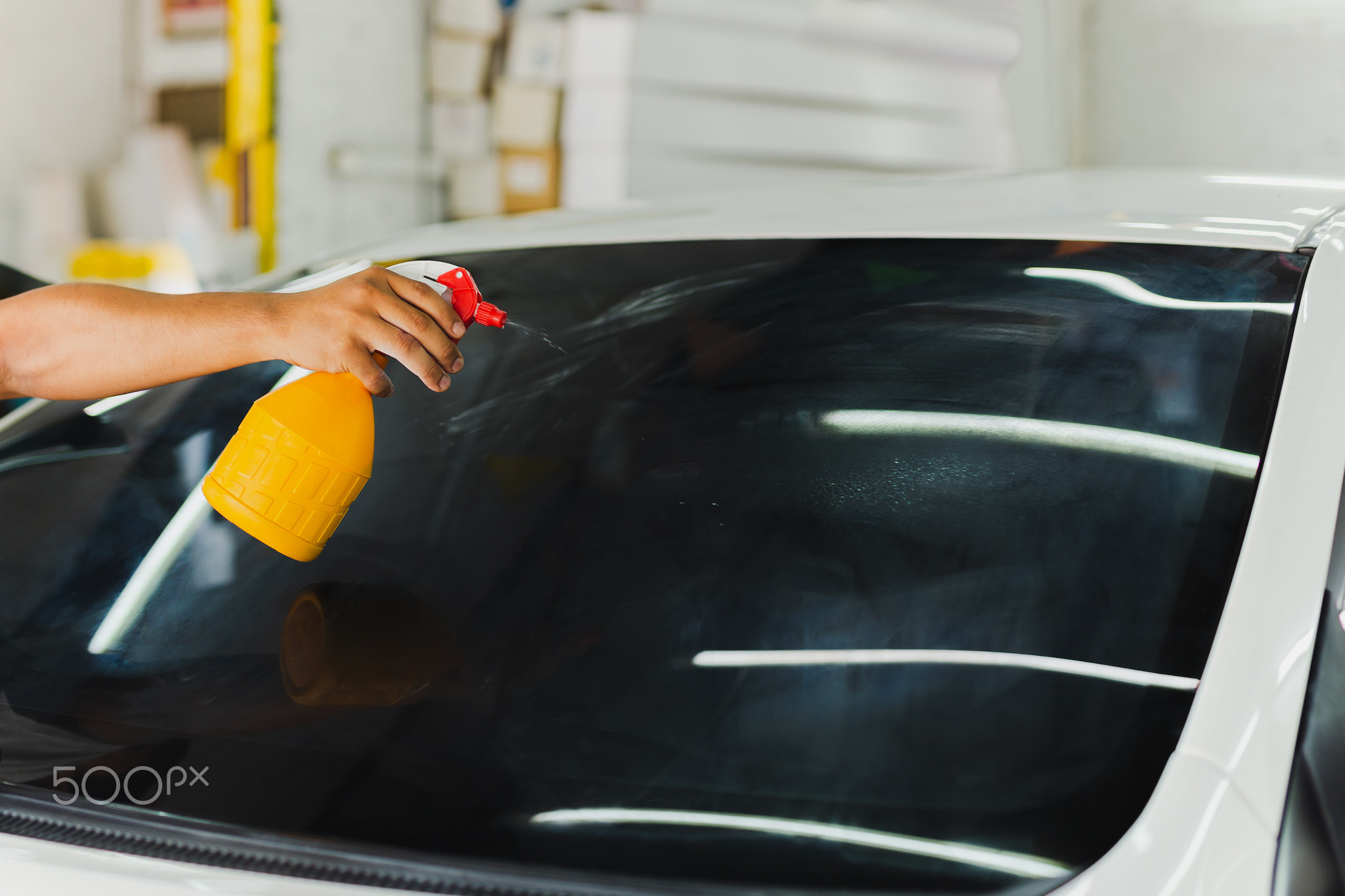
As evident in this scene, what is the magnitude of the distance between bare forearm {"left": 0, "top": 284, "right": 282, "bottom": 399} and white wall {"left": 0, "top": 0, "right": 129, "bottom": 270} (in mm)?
3222

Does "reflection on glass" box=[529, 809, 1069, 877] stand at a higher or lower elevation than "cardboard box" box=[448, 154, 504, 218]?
lower

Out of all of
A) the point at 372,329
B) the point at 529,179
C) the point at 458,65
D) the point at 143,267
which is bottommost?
the point at 143,267

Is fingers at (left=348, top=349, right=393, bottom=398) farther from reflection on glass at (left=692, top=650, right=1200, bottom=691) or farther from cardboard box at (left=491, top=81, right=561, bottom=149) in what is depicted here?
cardboard box at (left=491, top=81, right=561, bottom=149)

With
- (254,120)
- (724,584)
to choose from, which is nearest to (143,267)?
(254,120)

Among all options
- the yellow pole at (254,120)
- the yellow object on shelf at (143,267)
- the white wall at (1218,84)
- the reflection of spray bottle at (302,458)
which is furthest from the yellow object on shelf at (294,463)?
the white wall at (1218,84)

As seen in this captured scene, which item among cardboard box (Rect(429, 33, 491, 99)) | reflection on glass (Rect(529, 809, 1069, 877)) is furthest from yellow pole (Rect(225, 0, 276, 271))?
reflection on glass (Rect(529, 809, 1069, 877))

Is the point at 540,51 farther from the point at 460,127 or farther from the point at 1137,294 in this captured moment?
the point at 1137,294

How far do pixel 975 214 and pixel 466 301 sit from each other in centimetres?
52

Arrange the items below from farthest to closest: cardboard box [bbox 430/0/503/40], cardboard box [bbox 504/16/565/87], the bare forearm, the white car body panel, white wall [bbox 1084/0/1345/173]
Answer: white wall [bbox 1084/0/1345/173], cardboard box [bbox 430/0/503/40], cardboard box [bbox 504/16/565/87], the bare forearm, the white car body panel

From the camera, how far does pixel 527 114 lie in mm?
3023

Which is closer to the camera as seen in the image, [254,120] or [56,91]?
[254,120]

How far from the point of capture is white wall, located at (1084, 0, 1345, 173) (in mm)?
4078

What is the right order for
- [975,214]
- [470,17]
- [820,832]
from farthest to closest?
[470,17] < [975,214] < [820,832]

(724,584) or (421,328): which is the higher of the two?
(421,328)
